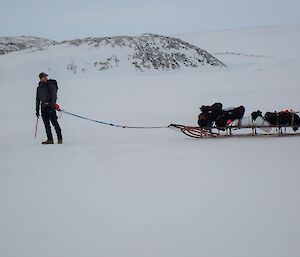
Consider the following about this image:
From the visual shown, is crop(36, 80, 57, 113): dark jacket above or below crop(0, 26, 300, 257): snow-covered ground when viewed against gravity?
above

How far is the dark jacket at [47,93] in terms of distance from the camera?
9.29 meters

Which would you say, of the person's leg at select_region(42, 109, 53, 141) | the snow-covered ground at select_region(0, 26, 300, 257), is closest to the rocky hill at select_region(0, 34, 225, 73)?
the snow-covered ground at select_region(0, 26, 300, 257)

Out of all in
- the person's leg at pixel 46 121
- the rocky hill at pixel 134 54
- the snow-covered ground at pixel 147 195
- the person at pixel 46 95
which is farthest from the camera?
the rocky hill at pixel 134 54

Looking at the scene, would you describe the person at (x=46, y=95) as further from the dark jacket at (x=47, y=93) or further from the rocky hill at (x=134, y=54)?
the rocky hill at (x=134, y=54)

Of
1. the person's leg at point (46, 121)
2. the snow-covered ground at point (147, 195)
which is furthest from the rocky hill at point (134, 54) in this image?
the person's leg at point (46, 121)

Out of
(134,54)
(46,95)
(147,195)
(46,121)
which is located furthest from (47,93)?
(134,54)

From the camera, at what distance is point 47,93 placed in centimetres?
937

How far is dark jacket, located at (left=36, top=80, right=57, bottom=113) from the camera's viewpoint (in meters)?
9.29

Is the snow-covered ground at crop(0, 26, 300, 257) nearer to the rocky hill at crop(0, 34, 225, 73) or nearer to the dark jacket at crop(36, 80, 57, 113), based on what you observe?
the dark jacket at crop(36, 80, 57, 113)

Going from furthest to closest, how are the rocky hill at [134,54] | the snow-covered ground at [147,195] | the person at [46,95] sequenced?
the rocky hill at [134,54] → the person at [46,95] → the snow-covered ground at [147,195]

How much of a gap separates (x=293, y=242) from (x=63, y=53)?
4134cm

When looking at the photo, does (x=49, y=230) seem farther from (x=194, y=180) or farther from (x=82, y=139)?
(x=82, y=139)

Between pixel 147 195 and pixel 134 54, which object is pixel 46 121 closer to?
pixel 147 195

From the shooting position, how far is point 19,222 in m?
4.71
